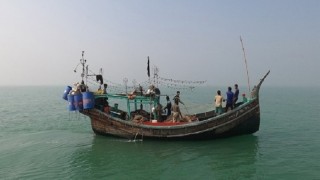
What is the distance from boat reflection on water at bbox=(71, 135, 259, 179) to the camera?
1316cm

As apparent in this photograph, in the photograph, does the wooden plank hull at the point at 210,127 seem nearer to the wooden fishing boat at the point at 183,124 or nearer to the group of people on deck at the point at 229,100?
the wooden fishing boat at the point at 183,124

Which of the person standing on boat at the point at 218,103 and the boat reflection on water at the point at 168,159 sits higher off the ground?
the person standing on boat at the point at 218,103

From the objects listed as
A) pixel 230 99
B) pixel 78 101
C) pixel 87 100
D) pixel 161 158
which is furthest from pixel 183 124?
pixel 78 101

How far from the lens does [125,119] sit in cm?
1975

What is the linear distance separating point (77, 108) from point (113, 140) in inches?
107

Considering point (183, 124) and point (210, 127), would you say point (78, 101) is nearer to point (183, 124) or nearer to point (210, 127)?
point (183, 124)

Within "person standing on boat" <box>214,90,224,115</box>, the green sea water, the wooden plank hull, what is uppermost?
"person standing on boat" <box>214,90,224,115</box>

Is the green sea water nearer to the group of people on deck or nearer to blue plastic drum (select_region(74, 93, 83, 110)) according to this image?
the group of people on deck

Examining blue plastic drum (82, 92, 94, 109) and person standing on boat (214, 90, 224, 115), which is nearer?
person standing on boat (214, 90, 224, 115)

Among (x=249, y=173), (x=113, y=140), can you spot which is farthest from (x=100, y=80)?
(x=249, y=173)

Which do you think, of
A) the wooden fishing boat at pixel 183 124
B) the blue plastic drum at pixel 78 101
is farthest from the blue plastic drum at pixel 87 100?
the blue plastic drum at pixel 78 101

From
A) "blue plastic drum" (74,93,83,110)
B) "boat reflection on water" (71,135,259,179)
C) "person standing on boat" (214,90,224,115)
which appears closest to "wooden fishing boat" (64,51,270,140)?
"blue plastic drum" (74,93,83,110)

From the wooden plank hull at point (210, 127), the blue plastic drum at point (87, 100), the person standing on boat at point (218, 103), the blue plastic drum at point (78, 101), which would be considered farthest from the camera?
the blue plastic drum at point (78, 101)

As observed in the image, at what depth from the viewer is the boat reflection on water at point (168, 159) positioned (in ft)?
43.2
